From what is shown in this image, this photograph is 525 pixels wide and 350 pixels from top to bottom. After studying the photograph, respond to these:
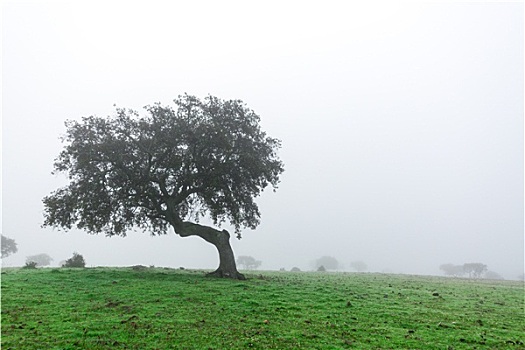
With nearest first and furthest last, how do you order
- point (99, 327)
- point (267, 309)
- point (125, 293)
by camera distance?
point (99, 327), point (267, 309), point (125, 293)

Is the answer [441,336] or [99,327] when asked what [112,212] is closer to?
[99,327]

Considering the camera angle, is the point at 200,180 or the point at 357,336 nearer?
the point at 357,336

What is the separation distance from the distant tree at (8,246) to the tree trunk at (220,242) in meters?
91.7

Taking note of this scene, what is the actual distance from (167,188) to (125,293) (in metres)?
15.1

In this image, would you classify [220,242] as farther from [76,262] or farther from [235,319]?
[76,262]

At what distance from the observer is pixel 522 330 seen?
46.8ft

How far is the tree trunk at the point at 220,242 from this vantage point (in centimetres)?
2872

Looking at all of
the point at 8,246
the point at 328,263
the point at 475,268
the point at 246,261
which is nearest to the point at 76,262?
the point at 8,246

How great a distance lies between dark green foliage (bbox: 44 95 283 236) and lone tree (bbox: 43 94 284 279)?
0.08 meters

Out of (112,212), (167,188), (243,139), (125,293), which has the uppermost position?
(243,139)

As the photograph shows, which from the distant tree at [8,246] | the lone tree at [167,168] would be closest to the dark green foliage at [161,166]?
the lone tree at [167,168]

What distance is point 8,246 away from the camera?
9475 cm

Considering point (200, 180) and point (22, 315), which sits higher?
point (200, 180)

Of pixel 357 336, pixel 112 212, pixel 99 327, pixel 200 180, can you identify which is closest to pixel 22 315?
A: pixel 99 327
